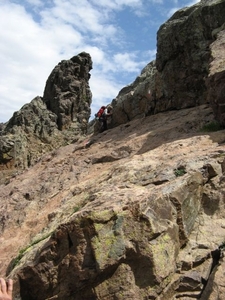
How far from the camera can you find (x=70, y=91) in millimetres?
58406

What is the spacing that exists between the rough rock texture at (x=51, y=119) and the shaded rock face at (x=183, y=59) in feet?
66.9

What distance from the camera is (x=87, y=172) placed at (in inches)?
845

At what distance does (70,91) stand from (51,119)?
21.4ft

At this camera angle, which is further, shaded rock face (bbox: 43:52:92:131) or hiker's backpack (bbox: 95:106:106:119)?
shaded rock face (bbox: 43:52:92:131)

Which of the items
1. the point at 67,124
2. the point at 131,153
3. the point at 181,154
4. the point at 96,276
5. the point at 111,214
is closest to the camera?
the point at 96,276

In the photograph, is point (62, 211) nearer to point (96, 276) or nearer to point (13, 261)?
point (13, 261)

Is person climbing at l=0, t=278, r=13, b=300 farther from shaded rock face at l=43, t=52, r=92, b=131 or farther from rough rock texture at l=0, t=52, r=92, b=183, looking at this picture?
shaded rock face at l=43, t=52, r=92, b=131

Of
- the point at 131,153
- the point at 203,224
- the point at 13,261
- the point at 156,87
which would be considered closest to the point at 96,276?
the point at 203,224

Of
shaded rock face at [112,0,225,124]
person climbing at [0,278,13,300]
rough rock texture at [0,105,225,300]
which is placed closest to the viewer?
person climbing at [0,278,13,300]

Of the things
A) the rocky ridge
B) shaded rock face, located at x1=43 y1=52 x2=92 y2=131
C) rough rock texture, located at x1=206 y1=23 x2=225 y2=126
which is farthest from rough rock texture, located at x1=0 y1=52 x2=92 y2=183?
rough rock texture, located at x1=206 y1=23 x2=225 y2=126

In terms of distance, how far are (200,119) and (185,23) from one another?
34.0ft

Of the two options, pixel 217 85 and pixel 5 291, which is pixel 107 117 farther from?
pixel 5 291

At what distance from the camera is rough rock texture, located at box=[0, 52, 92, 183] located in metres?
47.6

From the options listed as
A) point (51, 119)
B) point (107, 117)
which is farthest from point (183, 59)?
point (51, 119)
